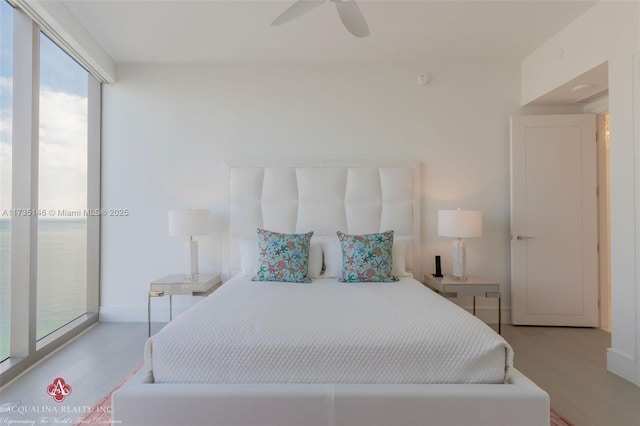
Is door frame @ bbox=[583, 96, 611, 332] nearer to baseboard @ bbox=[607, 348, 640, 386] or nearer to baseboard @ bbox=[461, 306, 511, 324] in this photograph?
baseboard @ bbox=[461, 306, 511, 324]

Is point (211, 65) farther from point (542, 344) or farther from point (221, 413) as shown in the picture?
point (542, 344)

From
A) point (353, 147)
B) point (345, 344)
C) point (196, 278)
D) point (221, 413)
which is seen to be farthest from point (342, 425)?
point (353, 147)

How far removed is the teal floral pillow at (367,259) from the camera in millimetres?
2725

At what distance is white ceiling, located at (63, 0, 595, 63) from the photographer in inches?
100

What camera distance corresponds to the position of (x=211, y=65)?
3479 millimetres

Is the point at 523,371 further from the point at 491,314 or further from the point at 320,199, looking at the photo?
the point at 320,199

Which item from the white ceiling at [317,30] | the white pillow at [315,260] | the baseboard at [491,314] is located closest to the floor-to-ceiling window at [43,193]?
the white ceiling at [317,30]

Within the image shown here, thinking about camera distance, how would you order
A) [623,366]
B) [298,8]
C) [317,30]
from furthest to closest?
[317,30]
[623,366]
[298,8]

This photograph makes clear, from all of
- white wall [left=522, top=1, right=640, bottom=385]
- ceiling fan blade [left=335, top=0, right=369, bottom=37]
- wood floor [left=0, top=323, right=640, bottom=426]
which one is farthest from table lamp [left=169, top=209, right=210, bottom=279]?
white wall [left=522, top=1, right=640, bottom=385]

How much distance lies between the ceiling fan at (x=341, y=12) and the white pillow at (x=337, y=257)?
5.81 feet

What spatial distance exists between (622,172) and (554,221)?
1.09 m

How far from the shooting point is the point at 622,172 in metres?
2.33

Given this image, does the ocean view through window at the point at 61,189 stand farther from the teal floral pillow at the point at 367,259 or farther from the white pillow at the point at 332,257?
the teal floral pillow at the point at 367,259

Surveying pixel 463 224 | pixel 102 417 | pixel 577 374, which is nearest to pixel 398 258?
pixel 463 224
